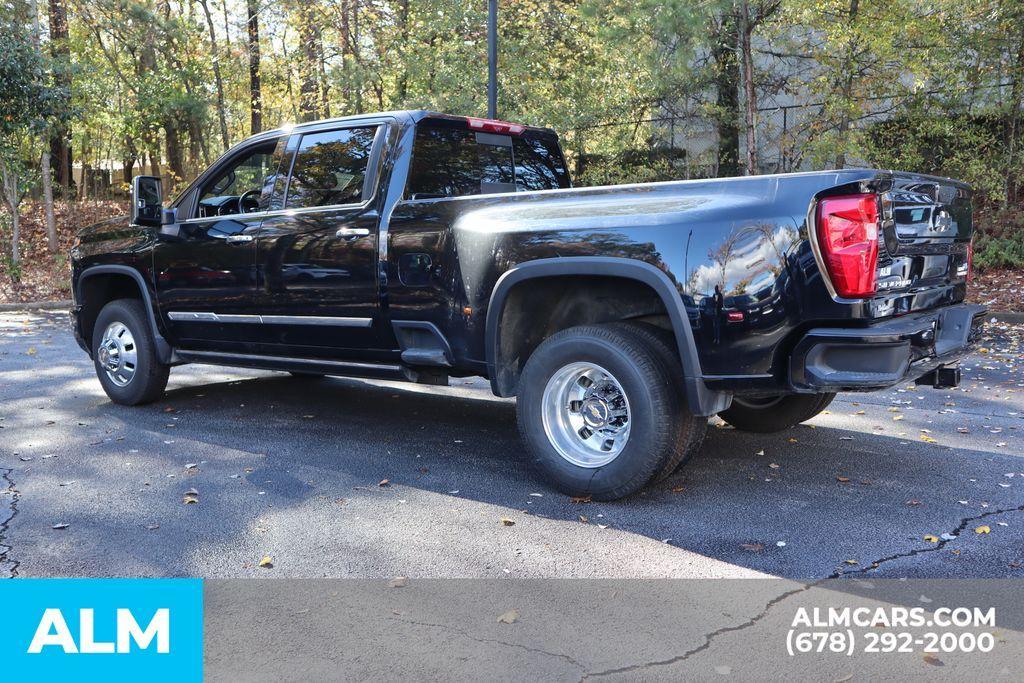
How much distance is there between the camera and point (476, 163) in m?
6.11

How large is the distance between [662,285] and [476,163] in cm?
214

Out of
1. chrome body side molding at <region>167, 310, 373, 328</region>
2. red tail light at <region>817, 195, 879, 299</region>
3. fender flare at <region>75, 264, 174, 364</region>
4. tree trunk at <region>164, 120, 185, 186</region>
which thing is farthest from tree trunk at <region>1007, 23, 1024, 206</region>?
tree trunk at <region>164, 120, 185, 186</region>

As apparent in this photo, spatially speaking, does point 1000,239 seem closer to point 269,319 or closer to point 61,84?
point 269,319

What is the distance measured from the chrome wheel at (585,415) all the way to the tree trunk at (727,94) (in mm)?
12327

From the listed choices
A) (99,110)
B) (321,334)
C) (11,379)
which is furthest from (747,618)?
(99,110)

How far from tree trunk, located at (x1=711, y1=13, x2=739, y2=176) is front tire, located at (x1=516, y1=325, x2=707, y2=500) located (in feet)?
40.4

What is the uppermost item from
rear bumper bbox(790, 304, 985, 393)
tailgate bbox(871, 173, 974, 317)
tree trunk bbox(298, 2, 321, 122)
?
tree trunk bbox(298, 2, 321, 122)

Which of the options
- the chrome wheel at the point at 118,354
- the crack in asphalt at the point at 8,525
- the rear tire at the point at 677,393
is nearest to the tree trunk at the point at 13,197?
the chrome wheel at the point at 118,354

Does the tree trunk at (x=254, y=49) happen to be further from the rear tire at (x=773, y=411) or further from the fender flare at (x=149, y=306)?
the rear tire at (x=773, y=411)

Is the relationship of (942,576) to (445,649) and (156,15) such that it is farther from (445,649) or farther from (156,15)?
(156,15)

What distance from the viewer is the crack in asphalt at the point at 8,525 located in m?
3.94

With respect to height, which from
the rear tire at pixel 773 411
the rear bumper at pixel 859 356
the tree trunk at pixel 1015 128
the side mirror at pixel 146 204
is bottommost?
the rear tire at pixel 773 411

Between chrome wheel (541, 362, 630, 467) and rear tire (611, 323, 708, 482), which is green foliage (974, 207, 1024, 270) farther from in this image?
chrome wheel (541, 362, 630, 467)

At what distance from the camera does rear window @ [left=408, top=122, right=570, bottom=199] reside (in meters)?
5.82
